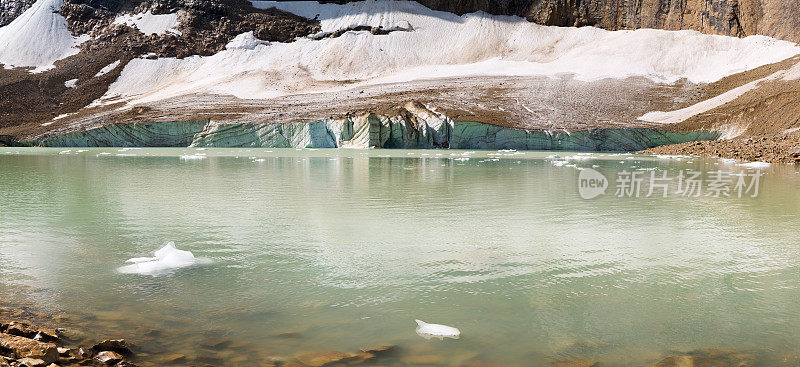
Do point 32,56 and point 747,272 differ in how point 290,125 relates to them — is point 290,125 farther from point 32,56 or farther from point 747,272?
point 32,56

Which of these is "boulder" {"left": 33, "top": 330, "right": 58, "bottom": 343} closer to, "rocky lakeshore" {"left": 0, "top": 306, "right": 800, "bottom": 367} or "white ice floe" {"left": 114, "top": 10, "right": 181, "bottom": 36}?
"rocky lakeshore" {"left": 0, "top": 306, "right": 800, "bottom": 367}

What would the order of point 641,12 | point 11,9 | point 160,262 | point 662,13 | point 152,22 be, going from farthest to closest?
1. point 11,9
2. point 152,22
3. point 641,12
4. point 662,13
5. point 160,262

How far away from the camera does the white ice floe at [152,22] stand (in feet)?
197

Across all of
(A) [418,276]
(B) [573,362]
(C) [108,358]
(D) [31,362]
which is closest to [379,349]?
(B) [573,362]

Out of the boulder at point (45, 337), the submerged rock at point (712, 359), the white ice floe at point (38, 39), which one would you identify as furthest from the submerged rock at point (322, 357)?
the white ice floe at point (38, 39)

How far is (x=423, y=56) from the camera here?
5700 centimetres

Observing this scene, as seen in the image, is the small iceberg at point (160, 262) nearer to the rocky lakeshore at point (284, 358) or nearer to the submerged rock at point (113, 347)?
the rocky lakeshore at point (284, 358)

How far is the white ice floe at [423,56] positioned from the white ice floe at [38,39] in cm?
805

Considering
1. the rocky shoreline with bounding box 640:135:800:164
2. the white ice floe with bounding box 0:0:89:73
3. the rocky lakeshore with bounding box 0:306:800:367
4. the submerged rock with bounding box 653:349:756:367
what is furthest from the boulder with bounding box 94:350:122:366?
the white ice floe with bounding box 0:0:89:73

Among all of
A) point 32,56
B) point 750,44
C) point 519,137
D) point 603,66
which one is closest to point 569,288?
point 519,137

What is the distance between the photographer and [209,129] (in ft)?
113

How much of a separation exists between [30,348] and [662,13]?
62065 mm

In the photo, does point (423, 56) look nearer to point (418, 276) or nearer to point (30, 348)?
point (418, 276)

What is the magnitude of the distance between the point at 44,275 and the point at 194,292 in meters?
1.24
